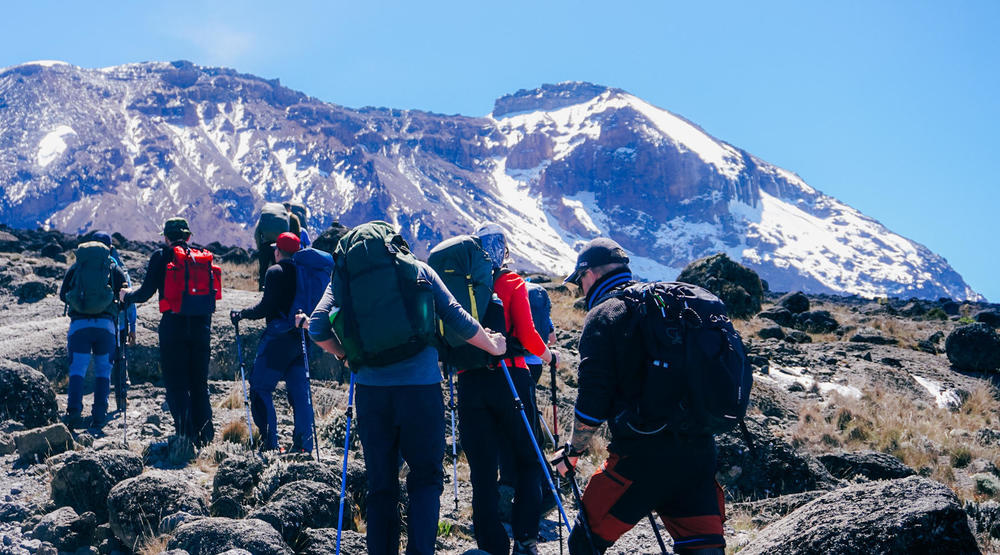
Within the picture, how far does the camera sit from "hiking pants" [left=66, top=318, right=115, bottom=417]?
7.01 m

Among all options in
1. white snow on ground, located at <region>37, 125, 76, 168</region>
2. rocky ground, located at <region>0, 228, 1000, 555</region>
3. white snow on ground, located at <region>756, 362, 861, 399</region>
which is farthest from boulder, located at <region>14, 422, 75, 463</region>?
white snow on ground, located at <region>37, 125, 76, 168</region>

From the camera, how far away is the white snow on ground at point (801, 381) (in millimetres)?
11384

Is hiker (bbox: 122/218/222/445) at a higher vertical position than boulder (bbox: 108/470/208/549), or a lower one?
higher

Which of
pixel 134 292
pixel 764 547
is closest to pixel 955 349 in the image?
pixel 764 547

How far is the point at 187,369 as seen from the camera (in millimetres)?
6145

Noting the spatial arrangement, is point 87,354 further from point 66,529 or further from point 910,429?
point 910,429

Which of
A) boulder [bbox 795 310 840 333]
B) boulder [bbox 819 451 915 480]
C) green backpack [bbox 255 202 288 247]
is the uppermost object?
green backpack [bbox 255 202 288 247]

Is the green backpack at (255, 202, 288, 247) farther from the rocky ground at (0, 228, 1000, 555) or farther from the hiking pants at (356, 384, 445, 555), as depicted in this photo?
the hiking pants at (356, 384, 445, 555)

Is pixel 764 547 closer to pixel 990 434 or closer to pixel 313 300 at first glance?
pixel 313 300

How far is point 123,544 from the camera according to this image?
441cm

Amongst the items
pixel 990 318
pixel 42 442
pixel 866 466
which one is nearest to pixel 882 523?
pixel 866 466

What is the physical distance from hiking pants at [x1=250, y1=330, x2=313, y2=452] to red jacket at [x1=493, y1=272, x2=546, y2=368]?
229 centimetres

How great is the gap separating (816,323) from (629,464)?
53.5ft

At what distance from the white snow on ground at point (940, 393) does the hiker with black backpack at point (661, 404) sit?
10251mm
